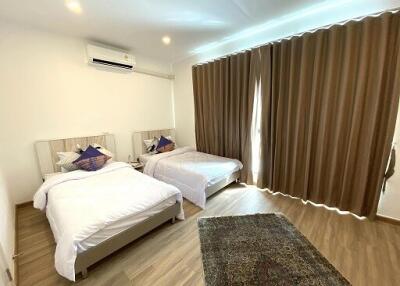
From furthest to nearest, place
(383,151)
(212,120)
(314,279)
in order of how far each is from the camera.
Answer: (212,120) → (383,151) → (314,279)

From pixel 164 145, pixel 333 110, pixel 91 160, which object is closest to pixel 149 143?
pixel 164 145

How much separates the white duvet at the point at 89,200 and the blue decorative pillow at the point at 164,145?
118cm

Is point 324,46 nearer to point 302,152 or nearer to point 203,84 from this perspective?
point 302,152

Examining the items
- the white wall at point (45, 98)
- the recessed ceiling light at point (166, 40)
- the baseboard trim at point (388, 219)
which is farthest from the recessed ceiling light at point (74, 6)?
the baseboard trim at point (388, 219)

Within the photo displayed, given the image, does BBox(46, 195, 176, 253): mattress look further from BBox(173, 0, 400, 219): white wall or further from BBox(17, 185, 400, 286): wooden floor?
BBox(173, 0, 400, 219): white wall

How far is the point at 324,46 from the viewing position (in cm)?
230

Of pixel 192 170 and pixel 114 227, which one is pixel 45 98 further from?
pixel 192 170

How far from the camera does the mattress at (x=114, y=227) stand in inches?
59.6

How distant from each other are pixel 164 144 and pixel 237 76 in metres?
2.01

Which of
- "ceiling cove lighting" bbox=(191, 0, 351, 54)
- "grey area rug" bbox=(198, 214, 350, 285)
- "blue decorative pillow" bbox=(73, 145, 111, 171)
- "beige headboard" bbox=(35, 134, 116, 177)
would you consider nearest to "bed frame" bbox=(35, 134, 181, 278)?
"beige headboard" bbox=(35, 134, 116, 177)

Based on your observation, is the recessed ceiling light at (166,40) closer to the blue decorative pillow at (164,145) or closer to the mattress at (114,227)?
the blue decorative pillow at (164,145)

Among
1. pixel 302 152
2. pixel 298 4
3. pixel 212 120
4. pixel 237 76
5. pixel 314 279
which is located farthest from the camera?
pixel 212 120

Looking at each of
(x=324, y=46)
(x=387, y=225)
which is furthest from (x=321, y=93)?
(x=387, y=225)

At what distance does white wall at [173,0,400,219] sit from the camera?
6.84 feet
